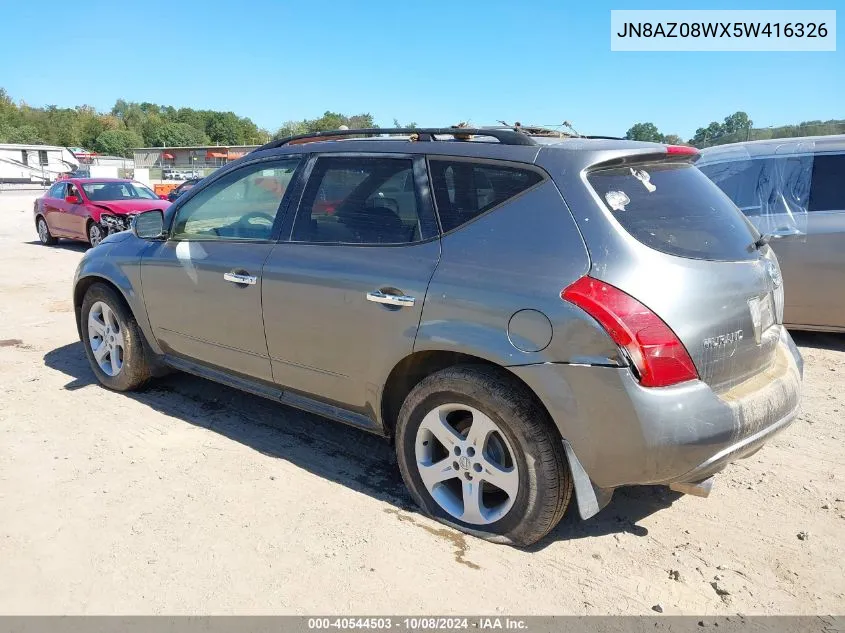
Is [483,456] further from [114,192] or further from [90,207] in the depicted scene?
[114,192]

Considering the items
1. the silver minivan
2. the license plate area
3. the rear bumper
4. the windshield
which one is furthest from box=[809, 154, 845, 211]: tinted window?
the windshield

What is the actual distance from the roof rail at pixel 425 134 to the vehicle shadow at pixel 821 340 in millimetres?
4417

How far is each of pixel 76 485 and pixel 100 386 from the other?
65.0 inches

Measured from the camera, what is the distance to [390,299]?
3.08 m

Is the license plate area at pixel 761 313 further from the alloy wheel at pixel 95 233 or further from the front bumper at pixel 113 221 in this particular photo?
the alloy wheel at pixel 95 233

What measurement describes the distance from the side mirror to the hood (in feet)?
32.2

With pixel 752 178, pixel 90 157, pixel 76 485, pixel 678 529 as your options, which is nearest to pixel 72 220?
pixel 76 485

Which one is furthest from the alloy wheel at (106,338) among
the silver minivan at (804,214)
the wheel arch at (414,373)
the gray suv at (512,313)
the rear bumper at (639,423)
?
the silver minivan at (804,214)

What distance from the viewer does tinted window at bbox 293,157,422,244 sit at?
3229 mm

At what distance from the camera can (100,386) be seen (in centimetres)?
500

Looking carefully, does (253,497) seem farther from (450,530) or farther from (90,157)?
(90,157)

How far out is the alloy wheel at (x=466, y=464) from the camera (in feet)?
9.48

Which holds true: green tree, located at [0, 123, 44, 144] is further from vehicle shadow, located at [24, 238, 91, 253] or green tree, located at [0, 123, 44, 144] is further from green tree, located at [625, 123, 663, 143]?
green tree, located at [625, 123, 663, 143]

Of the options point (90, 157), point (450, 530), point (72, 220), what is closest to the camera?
point (450, 530)
